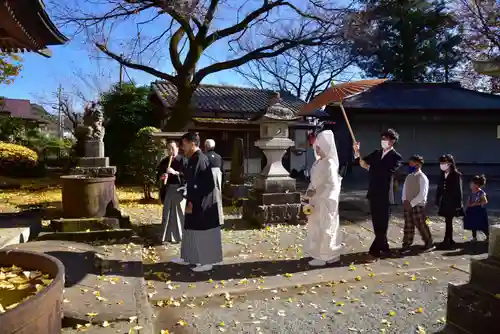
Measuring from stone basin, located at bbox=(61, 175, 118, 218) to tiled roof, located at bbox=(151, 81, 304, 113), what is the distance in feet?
36.3

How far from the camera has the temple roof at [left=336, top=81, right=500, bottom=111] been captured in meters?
18.2

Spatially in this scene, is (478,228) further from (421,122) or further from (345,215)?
(421,122)

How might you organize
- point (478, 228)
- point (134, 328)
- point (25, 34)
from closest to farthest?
point (134, 328) → point (25, 34) → point (478, 228)

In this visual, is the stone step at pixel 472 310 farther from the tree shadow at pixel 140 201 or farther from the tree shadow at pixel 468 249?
the tree shadow at pixel 140 201

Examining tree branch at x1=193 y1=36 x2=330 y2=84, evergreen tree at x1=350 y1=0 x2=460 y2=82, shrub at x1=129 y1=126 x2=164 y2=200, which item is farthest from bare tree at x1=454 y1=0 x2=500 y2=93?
shrub at x1=129 y1=126 x2=164 y2=200

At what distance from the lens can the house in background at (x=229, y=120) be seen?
17844 millimetres

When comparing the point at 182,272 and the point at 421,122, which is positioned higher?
the point at 421,122

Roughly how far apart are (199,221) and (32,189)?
11146 mm

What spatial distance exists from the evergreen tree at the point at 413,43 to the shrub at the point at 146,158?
14.9m

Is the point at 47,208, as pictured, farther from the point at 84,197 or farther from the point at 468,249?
the point at 468,249

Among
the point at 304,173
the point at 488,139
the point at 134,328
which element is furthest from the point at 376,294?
the point at 488,139

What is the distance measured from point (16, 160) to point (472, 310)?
17897 millimetres

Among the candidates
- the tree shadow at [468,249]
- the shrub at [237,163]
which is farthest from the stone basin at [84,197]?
the tree shadow at [468,249]

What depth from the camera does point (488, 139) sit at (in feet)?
62.7
